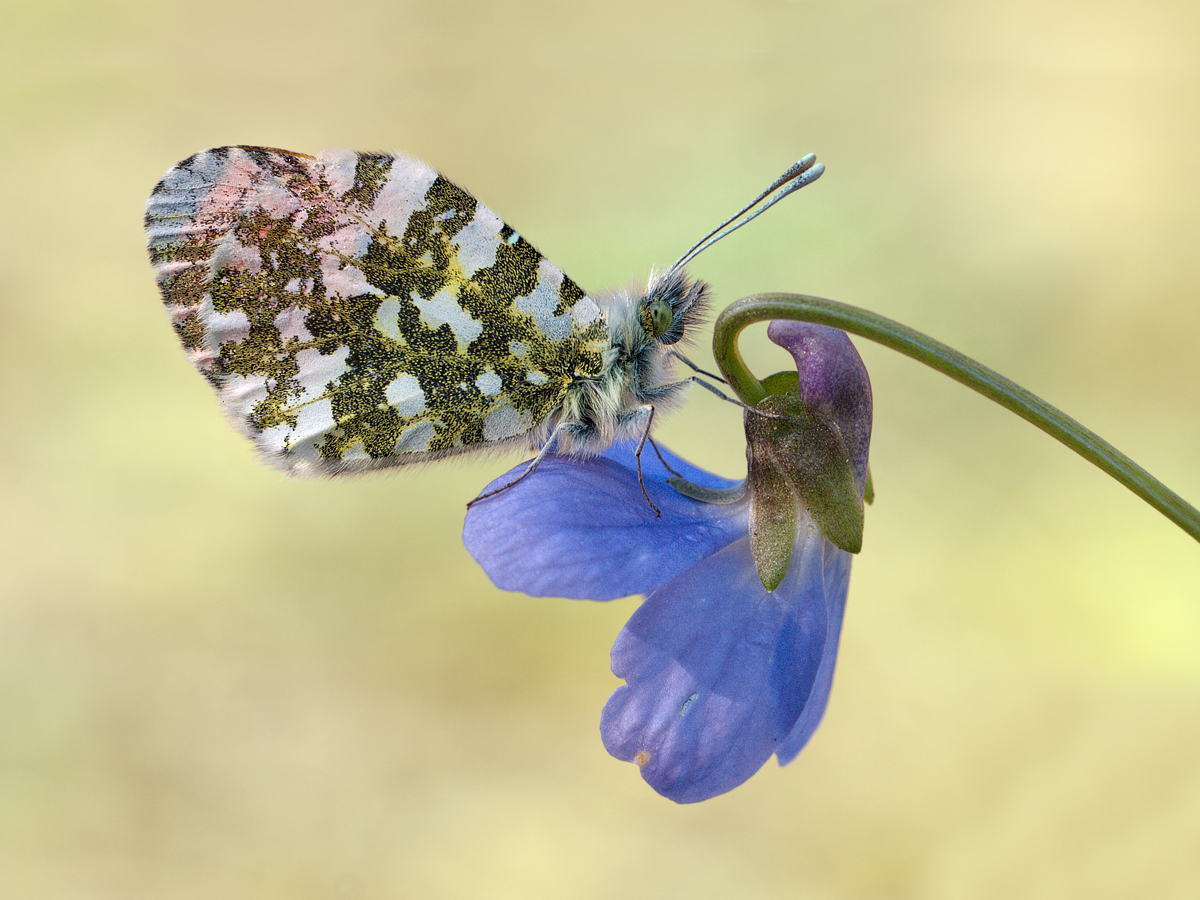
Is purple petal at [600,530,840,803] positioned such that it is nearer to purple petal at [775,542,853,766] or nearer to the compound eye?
purple petal at [775,542,853,766]

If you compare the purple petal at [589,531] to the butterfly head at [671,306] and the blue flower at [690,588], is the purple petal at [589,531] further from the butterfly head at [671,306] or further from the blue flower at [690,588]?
the butterfly head at [671,306]

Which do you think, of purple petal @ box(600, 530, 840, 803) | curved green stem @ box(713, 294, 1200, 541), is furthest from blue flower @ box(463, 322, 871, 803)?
curved green stem @ box(713, 294, 1200, 541)

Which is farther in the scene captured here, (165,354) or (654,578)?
(165,354)

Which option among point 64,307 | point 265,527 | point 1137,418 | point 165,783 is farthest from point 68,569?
point 1137,418

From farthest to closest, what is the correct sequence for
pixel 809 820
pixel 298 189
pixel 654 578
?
pixel 809 820, pixel 298 189, pixel 654 578

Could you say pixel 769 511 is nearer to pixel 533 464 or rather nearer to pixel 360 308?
pixel 533 464

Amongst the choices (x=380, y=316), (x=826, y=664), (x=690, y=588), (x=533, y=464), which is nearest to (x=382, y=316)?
(x=380, y=316)

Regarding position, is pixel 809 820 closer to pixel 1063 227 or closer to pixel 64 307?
pixel 1063 227
